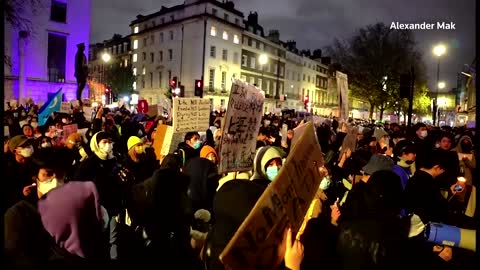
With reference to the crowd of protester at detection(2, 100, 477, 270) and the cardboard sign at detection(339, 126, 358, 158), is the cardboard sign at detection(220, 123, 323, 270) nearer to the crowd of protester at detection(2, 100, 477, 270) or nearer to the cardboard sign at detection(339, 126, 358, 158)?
the crowd of protester at detection(2, 100, 477, 270)

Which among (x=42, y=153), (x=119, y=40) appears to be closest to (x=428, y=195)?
(x=42, y=153)

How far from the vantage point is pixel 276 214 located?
91.3 inches

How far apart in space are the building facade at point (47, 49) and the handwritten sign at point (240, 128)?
36512 millimetres

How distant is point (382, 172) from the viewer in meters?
3.00

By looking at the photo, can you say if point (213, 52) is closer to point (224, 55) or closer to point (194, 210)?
point (224, 55)

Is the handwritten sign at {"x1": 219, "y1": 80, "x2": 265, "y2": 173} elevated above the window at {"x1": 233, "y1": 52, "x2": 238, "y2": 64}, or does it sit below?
below

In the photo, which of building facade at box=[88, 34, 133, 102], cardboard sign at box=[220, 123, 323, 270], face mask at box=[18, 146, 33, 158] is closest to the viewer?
cardboard sign at box=[220, 123, 323, 270]

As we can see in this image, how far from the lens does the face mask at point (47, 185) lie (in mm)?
3465

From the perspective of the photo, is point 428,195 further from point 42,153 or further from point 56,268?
point 42,153

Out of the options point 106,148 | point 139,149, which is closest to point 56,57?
point 139,149

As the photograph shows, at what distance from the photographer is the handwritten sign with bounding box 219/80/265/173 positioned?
4.92m

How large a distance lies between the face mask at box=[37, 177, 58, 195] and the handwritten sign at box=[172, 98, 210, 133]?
13.5 ft

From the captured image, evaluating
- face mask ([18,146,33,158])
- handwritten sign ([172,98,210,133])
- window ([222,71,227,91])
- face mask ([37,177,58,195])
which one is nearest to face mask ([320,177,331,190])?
face mask ([37,177,58,195])

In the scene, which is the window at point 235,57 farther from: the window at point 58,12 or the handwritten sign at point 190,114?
the handwritten sign at point 190,114
